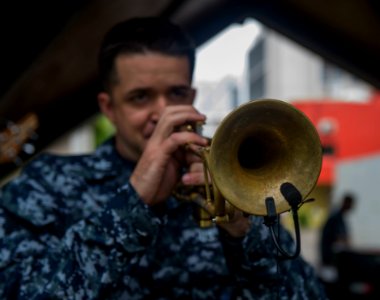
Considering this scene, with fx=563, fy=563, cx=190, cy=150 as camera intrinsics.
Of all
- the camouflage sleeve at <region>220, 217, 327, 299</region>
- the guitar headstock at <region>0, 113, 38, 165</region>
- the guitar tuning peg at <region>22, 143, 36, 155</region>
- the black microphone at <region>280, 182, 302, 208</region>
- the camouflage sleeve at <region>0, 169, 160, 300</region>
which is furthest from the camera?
the guitar tuning peg at <region>22, 143, 36, 155</region>

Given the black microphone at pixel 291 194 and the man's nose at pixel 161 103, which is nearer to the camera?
the black microphone at pixel 291 194

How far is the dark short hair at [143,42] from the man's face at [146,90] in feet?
0.10

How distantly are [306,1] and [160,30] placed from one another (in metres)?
1.69

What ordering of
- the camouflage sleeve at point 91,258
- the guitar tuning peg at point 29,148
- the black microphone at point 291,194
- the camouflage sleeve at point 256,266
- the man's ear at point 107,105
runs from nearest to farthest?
1. the black microphone at point 291,194
2. the camouflage sleeve at point 91,258
3. the camouflage sleeve at point 256,266
4. the man's ear at point 107,105
5. the guitar tuning peg at point 29,148

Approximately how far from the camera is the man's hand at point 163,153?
1.58 m

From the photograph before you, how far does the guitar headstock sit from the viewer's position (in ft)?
11.6

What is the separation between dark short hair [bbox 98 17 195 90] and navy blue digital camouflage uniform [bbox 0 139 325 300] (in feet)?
1.04

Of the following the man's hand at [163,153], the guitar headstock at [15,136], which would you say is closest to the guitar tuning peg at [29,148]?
the guitar headstock at [15,136]

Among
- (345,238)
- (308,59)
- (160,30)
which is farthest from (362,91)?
(160,30)

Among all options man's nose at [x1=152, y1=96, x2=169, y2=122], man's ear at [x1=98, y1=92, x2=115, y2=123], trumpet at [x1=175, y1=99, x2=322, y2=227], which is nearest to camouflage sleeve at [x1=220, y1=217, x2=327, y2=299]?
trumpet at [x1=175, y1=99, x2=322, y2=227]

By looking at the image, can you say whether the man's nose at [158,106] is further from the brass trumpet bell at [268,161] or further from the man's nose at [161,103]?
the brass trumpet bell at [268,161]

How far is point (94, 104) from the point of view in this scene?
374 centimetres

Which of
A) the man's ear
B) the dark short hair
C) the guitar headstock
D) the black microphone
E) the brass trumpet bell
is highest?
the dark short hair

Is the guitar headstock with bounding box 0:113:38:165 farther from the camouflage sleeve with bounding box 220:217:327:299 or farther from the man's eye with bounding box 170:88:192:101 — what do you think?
the camouflage sleeve with bounding box 220:217:327:299
